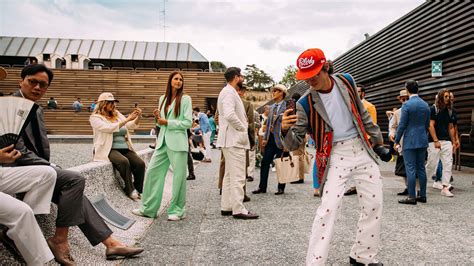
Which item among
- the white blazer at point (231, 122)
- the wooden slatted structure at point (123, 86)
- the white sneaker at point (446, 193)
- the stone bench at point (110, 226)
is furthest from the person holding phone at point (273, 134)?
the wooden slatted structure at point (123, 86)

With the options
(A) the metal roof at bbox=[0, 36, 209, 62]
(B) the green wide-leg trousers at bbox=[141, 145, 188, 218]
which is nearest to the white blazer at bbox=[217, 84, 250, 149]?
(B) the green wide-leg trousers at bbox=[141, 145, 188, 218]

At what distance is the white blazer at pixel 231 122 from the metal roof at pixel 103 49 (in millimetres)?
33847

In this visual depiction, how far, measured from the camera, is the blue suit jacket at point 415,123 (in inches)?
232

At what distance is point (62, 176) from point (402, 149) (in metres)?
4.89

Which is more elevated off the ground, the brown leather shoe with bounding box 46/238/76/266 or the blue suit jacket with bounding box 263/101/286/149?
the blue suit jacket with bounding box 263/101/286/149

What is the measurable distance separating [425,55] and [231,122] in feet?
39.7

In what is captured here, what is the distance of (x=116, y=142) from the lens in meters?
6.06

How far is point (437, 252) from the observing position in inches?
143

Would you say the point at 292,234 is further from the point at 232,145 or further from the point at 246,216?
the point at 232,145

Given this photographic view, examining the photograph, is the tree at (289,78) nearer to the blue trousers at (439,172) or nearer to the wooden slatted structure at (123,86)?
the wooden slatted structure at (123,86)

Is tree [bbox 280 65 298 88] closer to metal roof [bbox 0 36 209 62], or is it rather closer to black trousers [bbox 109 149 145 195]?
metal roof [bbox 0 36 209 62]

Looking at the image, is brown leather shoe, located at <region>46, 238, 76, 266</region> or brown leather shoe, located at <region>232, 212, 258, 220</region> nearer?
brown leather shoe, located at <region>46, 238, 76, 266</region>

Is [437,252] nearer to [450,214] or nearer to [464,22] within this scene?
[450,214]

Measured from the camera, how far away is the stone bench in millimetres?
3063
